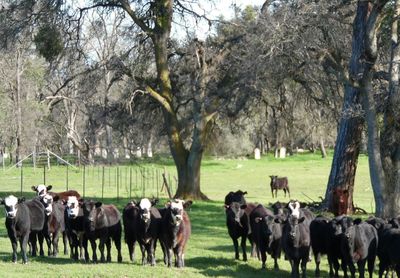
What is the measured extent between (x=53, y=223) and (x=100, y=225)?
191 centimetres

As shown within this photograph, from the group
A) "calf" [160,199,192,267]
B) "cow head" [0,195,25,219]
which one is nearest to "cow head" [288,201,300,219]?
"calf" [160,199,192,267]

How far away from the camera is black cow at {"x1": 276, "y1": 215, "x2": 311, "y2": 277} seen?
46.4ft

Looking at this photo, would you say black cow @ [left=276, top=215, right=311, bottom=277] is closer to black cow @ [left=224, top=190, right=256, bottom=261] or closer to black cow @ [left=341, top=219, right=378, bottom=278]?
black cow @ [left=341, top=219, right=378, bottom=278]

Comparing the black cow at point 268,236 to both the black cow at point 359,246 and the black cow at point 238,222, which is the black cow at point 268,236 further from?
the black cow at point 359,246

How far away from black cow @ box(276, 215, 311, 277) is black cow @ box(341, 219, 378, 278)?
796 millimetres

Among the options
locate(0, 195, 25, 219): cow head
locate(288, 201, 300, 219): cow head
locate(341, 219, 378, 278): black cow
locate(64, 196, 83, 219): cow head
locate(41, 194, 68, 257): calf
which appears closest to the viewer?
locate(341, 219, 378, 278): black cow

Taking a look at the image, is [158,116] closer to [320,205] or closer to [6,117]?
[320,205]

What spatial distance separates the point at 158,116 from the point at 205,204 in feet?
21.4

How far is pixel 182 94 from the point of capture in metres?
33.6

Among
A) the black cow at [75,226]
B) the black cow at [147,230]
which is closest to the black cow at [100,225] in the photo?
the black cow at [75,226]

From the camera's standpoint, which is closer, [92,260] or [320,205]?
[92,260]

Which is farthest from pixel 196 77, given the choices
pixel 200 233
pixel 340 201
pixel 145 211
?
pixel 145 211

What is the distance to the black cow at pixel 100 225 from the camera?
15383mm

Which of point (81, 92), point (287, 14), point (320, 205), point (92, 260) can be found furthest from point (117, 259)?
point (81, 92)
